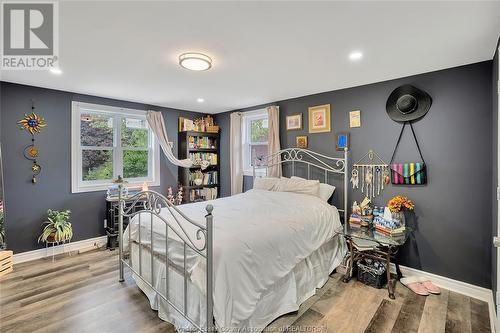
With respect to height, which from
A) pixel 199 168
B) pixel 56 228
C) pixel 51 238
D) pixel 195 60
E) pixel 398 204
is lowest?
pixel 51 238

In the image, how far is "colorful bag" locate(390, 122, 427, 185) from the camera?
2.68 meters

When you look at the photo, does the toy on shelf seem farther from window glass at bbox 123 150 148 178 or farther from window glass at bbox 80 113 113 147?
window glass at bbox 80 113 113 147

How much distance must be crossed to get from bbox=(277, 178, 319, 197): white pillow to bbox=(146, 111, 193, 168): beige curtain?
2021mm

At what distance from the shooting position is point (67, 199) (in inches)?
138

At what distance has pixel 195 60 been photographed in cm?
224

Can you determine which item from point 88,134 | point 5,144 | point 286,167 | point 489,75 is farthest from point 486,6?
point 5,144

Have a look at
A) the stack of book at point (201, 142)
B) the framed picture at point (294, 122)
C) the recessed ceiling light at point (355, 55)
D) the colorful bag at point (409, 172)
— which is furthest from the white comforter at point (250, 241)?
the stack of book at point (201, 142)

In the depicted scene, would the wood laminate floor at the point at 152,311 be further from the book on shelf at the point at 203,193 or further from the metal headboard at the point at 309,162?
the book on shelf at the point at 203,193

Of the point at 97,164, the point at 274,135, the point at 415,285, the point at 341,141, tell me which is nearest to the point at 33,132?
the point at 97,164

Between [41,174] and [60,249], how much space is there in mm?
1111

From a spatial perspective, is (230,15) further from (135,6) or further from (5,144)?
(5,144)

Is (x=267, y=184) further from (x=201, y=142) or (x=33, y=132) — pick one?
(x=33, y=132)

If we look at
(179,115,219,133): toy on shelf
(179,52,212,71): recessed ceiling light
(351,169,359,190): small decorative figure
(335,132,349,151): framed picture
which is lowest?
(351,169,359,190): small decorative figure

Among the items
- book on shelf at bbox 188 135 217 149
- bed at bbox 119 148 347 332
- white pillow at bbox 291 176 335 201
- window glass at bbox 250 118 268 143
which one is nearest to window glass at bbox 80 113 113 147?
book on shelf at bbox 188 135 217 149
